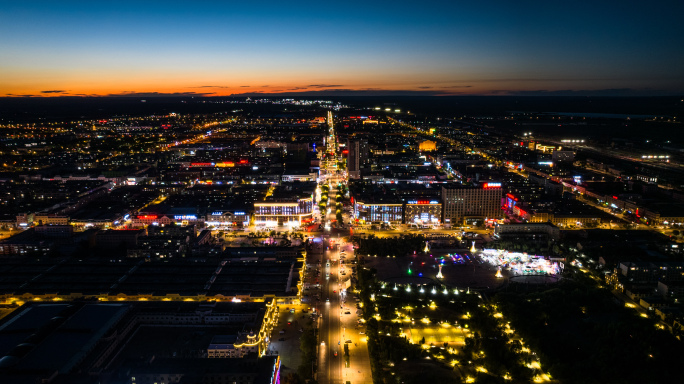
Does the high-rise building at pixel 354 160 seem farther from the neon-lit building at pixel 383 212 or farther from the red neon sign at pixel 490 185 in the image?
the red neon sign at pixel 490 185

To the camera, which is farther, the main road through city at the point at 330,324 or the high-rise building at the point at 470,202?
the high-rise building at the point at 470,202

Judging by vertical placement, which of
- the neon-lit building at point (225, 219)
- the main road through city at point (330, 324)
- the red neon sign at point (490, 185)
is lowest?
the main road through city at point (330, 324)

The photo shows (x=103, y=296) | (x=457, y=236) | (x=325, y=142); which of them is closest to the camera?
(x=103, y=296)

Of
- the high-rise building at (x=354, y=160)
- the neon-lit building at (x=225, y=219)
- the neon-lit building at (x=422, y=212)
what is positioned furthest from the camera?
the high-rise building at (x=354, y=160)

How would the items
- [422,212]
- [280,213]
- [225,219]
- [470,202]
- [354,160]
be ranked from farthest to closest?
[354,160], [470,202], [280,213], [422,212], [225,219]

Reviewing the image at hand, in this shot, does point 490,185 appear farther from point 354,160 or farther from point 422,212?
point 354,160

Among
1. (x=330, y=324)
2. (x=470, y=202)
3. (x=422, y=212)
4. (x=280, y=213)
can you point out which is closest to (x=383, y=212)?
(x=422, y=212)

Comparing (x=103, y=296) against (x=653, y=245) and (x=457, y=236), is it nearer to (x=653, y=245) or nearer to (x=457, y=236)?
(x=457, y=236)

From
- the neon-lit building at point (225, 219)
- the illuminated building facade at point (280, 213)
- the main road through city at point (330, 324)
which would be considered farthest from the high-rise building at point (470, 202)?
the neon-lit building at point (225, 219)

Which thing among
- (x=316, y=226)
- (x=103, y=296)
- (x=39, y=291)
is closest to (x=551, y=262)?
(x=316, y=226)
